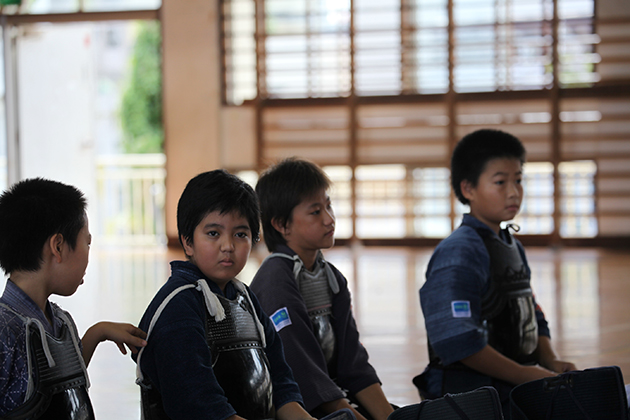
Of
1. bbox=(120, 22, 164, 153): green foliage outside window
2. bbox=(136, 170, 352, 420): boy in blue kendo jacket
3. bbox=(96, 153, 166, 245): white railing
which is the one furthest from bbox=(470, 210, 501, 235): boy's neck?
bbox=(120, 22, 164, 153): green foliage outside window

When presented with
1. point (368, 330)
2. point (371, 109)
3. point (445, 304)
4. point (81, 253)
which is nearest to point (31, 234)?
point (81, 253)

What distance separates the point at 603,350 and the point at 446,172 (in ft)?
16.3

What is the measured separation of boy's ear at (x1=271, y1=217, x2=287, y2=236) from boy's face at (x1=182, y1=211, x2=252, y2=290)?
0.39 m

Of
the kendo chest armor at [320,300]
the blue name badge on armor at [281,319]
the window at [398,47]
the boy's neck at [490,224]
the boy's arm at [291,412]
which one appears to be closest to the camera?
the boy's arm at [291,412]

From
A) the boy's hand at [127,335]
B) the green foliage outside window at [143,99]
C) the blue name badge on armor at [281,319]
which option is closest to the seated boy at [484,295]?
the blue name badge on armor at [281,319]

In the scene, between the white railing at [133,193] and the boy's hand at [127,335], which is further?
the white railing at [133,193]

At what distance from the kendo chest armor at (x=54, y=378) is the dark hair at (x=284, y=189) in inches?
24.2

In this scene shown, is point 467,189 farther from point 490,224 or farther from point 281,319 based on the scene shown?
point 281,319

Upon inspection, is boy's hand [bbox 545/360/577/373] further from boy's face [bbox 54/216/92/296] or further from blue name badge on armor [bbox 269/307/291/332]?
boy's face [bbox 54/216/92/296]

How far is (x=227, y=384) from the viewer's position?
126cm

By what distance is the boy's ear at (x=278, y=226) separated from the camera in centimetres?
170

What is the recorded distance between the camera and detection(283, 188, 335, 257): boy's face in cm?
168

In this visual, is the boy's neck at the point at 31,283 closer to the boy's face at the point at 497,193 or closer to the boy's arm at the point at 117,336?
the boy's arm at the point at 117,336

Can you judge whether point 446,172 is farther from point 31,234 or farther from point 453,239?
point 31,234
